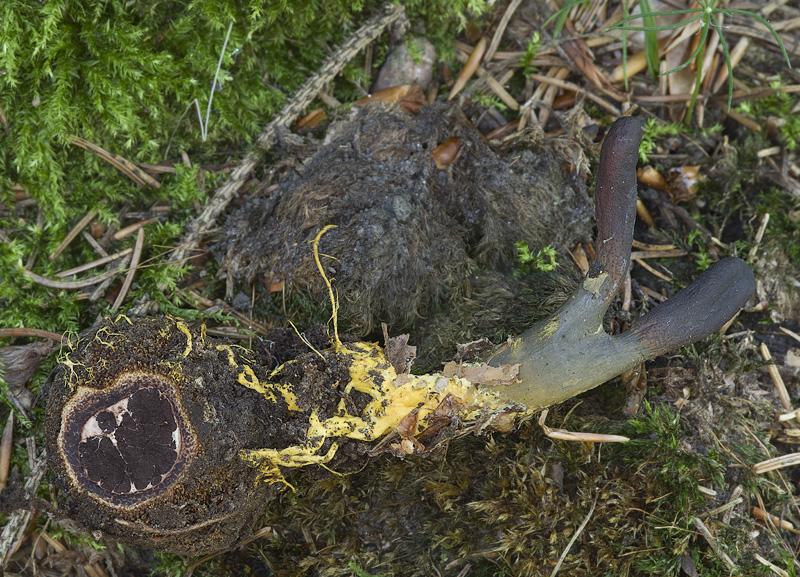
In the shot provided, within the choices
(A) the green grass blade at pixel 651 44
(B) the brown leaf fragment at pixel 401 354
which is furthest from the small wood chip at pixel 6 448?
(A) the green grass blade at pixel 651 44

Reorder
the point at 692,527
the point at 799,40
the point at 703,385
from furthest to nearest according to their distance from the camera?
1. the point at 799,40
2. the point at 703,385
3. the point at 692,527

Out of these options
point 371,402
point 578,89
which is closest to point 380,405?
point 371,402

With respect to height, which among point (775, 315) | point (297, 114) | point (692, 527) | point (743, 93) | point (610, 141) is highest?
point (297, 114)

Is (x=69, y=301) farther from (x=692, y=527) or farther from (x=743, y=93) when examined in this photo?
(x=743, y=93)

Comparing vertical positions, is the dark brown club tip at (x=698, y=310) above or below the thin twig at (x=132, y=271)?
below

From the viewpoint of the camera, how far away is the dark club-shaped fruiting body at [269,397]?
85.4 inches

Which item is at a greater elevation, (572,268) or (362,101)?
(362,101)

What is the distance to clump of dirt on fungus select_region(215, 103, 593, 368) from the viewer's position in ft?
8.55

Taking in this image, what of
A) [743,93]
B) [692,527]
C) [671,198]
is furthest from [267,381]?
[743,93]

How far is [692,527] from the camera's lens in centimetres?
240

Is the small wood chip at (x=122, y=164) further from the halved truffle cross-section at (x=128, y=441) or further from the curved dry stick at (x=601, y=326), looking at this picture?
the curved dry stick at (x=601, y=326)

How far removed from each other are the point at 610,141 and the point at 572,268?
0.68 metres

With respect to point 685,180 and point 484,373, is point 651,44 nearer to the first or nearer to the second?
point 685,180

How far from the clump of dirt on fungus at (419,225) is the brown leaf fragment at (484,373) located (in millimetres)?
227
